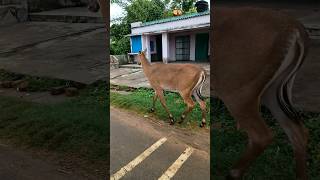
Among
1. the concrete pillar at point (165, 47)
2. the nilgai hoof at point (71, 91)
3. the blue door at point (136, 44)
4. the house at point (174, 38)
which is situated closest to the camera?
the house at point (174, 38)

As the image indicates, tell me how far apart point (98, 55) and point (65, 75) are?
31.0 inches

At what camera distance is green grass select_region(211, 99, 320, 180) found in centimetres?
372

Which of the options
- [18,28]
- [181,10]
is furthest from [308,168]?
[18,28]

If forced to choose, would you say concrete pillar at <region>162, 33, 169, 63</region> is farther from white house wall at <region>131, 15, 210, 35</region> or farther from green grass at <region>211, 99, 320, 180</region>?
green grass at <region>211, 99, 320, 180</region>

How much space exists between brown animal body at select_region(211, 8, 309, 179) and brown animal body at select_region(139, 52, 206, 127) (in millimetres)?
338

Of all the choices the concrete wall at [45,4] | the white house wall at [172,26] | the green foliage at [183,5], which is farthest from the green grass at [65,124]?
the concrete wall at [45,4]

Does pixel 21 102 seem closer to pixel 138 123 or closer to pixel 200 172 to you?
pixel 138 123

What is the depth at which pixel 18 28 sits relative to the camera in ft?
40.2

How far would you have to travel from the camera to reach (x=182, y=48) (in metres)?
3.75

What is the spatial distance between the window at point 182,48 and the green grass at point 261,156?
19.5 inches

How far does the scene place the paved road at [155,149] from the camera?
12.0ft

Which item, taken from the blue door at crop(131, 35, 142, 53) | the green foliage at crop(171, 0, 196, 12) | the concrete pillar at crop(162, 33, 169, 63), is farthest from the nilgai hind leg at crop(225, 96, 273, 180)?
the blue door at crop(131, 35, 142, 53)

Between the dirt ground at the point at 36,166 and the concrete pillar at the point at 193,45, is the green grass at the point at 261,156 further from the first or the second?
the dirt ground at the point at 36,166

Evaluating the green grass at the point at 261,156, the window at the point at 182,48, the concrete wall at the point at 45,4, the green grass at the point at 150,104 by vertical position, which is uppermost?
the concrete wall at the point at 45,4
